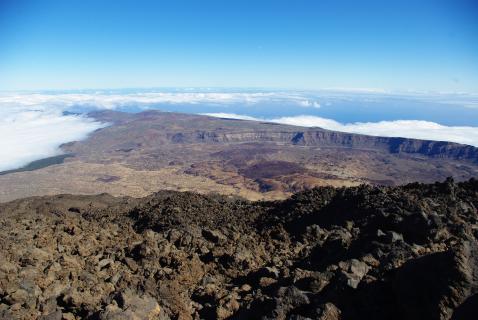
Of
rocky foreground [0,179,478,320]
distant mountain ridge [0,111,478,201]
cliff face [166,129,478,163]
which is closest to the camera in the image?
rocky foreground [0,179,478,320]

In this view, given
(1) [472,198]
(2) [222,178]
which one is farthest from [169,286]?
(2) [222,178]

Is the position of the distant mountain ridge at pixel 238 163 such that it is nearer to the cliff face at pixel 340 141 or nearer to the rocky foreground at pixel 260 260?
the cliff face at pixel 340 141

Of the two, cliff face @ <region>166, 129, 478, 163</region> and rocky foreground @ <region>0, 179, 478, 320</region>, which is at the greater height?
rocky foreground @ <region>0, 179, 478, 320</region>

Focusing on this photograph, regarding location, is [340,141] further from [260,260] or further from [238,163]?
[260,260]

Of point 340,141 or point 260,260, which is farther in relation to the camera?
point 340,141

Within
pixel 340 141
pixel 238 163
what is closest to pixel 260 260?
pixel 238 163

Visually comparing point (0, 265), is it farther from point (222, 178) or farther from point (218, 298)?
point (222, 178)

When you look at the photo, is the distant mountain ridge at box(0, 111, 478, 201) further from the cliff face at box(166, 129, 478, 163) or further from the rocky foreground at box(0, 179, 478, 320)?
the rocky foreground at box(0, 179, 478, 320)

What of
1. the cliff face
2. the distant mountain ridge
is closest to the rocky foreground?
the distant mountain ridge

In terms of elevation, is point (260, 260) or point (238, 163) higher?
point (260, 260)

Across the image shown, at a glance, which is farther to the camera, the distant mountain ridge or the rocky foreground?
the distant mountain ridge
